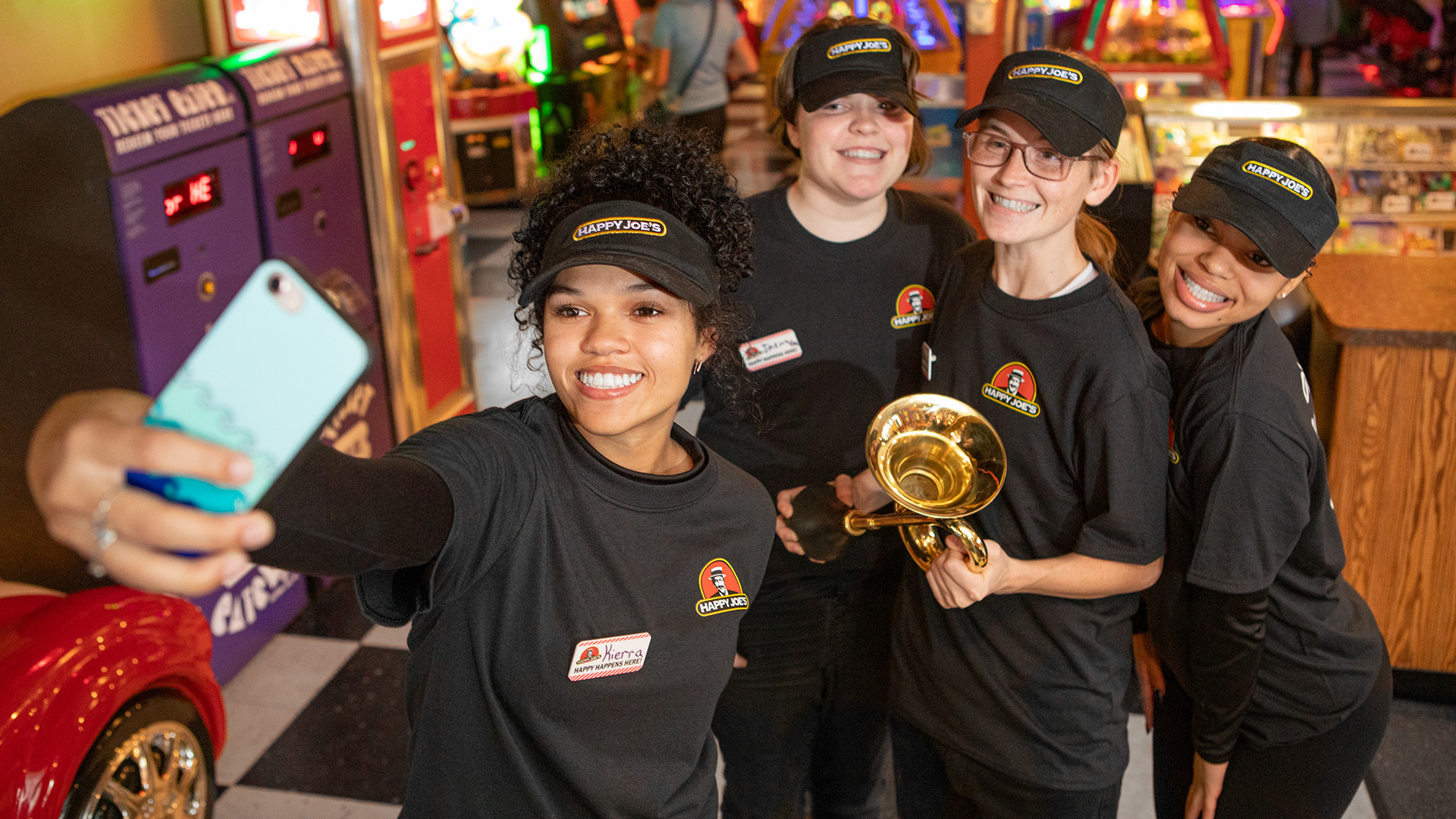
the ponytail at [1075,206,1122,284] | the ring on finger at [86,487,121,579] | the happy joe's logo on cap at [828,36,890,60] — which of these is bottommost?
the ponytail at [1075,206,1122,284]

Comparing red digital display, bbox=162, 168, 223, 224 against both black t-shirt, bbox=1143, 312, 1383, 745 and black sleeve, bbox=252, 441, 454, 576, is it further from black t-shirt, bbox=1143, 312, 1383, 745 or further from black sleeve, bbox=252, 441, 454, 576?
black t-shirt, bbox=1143, 312, 1383, 745

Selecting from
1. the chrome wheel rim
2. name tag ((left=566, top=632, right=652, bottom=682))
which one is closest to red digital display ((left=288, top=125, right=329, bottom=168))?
the chrome wheel rim

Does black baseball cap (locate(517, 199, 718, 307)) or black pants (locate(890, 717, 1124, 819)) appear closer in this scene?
black baseball cap (locate(517, 199, 718, 307))

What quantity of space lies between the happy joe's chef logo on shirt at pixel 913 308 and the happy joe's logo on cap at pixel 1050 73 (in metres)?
0.47

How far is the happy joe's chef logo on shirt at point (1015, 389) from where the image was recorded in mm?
1639

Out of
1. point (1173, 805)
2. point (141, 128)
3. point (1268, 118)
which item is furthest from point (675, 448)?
point (1268, 118)

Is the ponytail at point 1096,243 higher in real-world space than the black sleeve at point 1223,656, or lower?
higher

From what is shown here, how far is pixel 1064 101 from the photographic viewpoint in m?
1.64

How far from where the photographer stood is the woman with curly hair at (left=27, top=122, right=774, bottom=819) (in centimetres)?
114

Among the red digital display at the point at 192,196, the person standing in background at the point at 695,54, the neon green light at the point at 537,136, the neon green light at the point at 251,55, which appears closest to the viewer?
the red digital display at the point at 192,196

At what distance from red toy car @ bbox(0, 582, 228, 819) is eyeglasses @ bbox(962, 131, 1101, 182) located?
1880 mm

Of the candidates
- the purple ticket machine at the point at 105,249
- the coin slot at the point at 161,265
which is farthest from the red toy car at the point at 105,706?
the coin slot at the point at 161,265

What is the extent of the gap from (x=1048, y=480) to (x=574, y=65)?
7.84 metres

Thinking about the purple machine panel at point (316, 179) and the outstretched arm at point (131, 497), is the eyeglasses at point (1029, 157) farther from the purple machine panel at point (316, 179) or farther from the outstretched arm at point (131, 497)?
the purple machine panel at point (316, 179)
